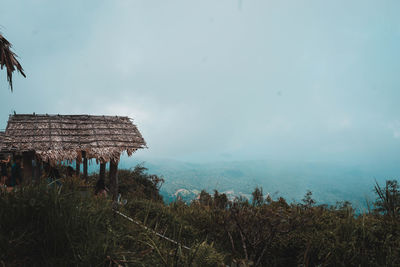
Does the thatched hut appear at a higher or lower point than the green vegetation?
higher

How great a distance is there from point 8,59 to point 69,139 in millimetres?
3112

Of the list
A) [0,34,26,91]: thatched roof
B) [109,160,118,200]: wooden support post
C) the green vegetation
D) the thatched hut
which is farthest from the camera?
[109,160,118,200]: wooden support post

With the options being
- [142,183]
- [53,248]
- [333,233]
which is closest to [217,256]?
[53,248]

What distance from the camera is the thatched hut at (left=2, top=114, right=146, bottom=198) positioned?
7.98 meters

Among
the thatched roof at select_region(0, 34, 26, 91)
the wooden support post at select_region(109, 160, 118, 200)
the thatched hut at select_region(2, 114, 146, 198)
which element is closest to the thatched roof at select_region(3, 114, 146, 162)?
the thatched hut at select_region(2, 114, 146, 198)

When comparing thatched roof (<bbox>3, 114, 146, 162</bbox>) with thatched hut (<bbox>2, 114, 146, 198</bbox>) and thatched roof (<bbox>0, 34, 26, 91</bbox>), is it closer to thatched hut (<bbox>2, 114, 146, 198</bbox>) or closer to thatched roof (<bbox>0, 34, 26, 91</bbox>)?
thatched hut (<bbox>2, 114, 146, 198</bbox>)

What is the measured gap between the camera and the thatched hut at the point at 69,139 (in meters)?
7.98

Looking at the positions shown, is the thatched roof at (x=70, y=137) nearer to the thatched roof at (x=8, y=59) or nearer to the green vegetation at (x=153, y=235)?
the thatched roof at (x=8, y=59)

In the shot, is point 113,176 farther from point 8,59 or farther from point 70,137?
point 8,59

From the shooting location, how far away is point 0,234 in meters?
2.27

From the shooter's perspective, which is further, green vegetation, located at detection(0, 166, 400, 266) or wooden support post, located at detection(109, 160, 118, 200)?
wooden support post, located at detection(109, 160, 118, 200)

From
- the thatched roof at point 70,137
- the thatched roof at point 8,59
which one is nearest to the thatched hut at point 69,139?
the thatched roof at point 70,137

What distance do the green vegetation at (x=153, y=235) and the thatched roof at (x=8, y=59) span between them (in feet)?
17.2

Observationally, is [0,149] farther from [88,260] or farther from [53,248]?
[88,260]
